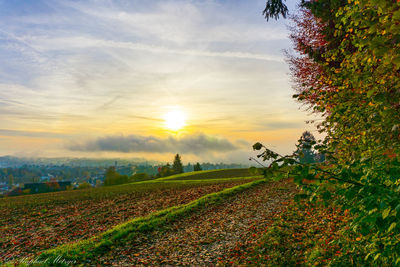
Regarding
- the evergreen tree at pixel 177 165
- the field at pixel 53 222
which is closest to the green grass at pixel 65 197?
the field at pixel 53 222

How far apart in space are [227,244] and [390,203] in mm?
9416

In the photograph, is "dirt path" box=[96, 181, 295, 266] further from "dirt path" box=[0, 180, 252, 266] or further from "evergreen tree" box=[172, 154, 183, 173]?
"evergreen tree" box=[172, 154, 183, 173]

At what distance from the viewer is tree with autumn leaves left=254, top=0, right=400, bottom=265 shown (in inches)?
112

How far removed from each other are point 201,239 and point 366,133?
29.4 feet

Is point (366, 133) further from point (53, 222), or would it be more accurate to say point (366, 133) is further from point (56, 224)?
point (53, 222)

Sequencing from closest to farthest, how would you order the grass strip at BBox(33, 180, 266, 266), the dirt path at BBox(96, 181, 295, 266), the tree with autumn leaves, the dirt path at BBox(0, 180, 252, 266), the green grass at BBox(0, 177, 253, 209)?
the tree with autumn leaves, the grass strip at BBox(33, 180, 266, 266), the dirt path at BBox(96, 181, 295, 266), the dirt path at BBox(0, 180, 252, 266), the green grass at BBox(0, 177, 253, 209)

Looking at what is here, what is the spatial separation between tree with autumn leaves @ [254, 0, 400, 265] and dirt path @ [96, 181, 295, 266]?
124 inches

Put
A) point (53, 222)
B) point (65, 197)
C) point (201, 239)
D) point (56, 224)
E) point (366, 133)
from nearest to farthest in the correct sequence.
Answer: point (366, 133) < point (201, 239) < point (56, 224) < point (53, 222) < point (65, 197)

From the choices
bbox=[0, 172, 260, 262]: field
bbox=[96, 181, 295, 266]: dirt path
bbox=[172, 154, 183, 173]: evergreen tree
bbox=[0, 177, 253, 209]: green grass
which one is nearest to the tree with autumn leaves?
bbox=[96, 181, 295, 266]: dirt path

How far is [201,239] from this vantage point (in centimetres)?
1151

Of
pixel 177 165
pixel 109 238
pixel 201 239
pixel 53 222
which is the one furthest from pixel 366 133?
pixel 177 165

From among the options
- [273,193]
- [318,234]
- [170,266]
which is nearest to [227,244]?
[170,266]

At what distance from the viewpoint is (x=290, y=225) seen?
11.9 meters

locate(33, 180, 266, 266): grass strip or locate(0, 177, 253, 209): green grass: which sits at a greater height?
locate(33, 180, 266, 266): grass strip
